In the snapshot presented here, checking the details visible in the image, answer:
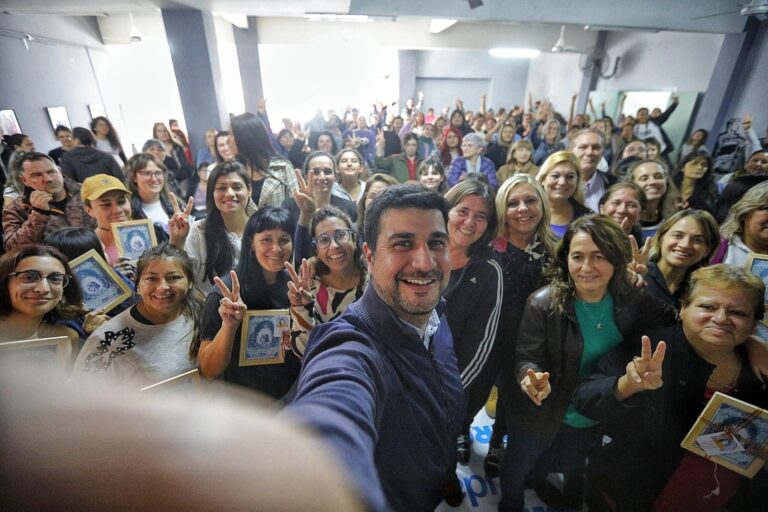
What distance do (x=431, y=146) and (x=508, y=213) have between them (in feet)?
14.5

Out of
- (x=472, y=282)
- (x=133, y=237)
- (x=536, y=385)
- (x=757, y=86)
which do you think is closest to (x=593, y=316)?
(x=536, y=385)

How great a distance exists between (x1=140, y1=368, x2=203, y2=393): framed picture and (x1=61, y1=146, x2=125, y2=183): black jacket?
113 inches

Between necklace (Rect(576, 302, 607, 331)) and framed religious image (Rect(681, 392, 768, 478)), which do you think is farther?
necklace (Rect(576, 302, 607, 331))

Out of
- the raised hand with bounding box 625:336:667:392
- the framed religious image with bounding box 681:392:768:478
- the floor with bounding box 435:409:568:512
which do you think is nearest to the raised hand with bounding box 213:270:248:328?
the floor with bounding box 435:409:568:512

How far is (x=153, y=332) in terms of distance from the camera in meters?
1.57

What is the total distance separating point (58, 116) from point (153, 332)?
251 inches

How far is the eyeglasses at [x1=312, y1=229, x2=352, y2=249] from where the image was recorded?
1797 millimetres

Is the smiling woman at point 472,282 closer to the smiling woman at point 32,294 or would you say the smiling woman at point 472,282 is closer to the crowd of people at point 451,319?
the crowd of people at point 451,319

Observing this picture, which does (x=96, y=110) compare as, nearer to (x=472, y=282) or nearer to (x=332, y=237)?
(x=332, y=237)

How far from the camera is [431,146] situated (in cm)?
604

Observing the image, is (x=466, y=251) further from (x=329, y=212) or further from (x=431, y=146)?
(x=431, y=146)

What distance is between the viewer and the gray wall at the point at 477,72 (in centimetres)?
1286

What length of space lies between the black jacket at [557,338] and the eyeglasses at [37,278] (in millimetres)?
2212

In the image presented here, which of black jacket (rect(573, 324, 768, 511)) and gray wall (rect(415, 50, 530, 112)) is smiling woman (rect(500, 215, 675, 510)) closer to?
black jacket (rect(573, 324, 768, 511))
